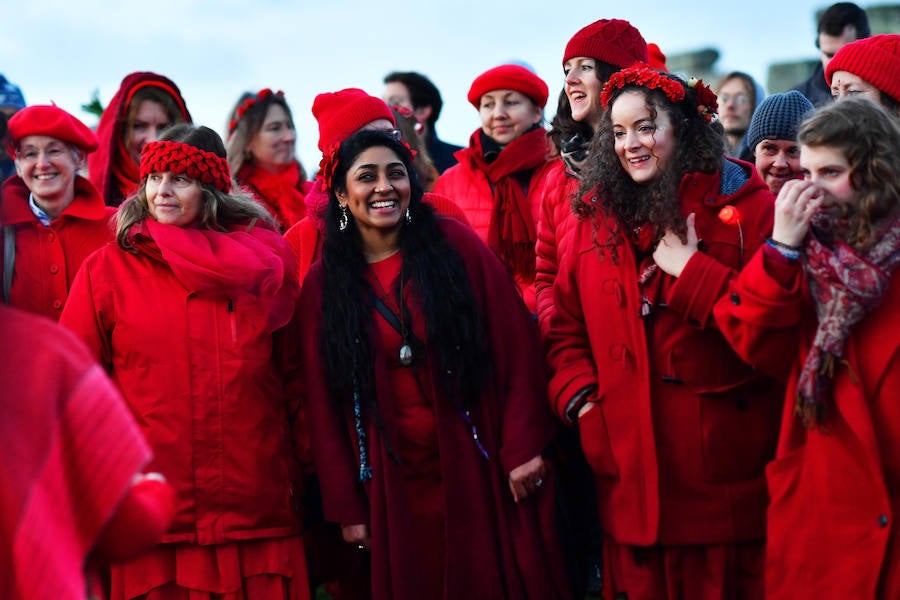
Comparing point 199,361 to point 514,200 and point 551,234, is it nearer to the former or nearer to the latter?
point 551,234

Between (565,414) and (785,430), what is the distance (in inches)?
38.9

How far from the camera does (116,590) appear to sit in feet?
17.3

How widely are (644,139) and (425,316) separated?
1.16 metres

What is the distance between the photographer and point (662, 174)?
4977mm

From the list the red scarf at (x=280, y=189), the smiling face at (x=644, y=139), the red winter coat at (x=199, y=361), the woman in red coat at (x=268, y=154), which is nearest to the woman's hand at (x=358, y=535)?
the red winter coat at (x=199, y=361)

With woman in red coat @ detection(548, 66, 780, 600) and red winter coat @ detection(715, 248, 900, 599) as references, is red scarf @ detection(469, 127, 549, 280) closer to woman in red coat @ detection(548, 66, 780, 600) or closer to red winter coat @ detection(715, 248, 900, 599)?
woman in red coat @ detection(548, 66, 780, 600)

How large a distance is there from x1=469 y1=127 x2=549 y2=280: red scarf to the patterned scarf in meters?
2.41

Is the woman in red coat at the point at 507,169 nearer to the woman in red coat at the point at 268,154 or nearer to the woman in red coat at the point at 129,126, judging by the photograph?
the woman in red coat at the point at 268,154

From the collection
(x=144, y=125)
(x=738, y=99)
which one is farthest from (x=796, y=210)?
(x=738, y=99)

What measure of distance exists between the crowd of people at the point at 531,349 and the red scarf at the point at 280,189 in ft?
4.62

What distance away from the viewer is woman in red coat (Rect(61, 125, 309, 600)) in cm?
523

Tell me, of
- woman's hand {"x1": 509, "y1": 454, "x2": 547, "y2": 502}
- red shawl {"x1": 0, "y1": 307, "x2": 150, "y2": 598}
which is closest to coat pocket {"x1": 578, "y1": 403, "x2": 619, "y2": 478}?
woman's hand {"x1": 509, "y1": 454, "x2": 547, "y2": 502}

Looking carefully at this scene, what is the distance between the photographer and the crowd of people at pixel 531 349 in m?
4.33

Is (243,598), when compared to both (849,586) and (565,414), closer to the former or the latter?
(565,414)
